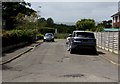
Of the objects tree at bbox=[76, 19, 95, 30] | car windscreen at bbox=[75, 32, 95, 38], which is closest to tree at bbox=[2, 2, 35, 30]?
car windscreen at bbox=[75, 32, 95, 38]

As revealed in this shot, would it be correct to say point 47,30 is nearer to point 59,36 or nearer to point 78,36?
point 59,36

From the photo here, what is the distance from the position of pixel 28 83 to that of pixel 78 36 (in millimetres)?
15804

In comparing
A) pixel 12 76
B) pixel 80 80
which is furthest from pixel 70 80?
pixel 12 76

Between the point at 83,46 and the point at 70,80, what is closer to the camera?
the point at 70,80

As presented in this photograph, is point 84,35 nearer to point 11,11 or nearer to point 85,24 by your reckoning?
point 11,11

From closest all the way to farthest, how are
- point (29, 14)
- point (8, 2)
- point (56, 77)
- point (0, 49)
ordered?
point (56, 77) < point (0, 49) < point (8, 2) < point (29, 14)

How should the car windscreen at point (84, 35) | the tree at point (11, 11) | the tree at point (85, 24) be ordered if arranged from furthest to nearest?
the tree at point (85, 24), the tree at point (11, 11), the car windscreen at point (84, 35)

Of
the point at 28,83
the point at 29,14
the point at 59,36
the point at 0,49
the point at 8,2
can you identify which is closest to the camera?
the point at 28,83

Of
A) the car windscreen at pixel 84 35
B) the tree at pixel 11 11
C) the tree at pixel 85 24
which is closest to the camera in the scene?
the car windscreen at pixel 84 35

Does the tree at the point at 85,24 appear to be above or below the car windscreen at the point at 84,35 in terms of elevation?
above

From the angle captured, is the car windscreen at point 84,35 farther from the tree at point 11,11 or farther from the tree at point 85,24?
the tree at point 85,24

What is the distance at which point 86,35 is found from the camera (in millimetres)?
26562

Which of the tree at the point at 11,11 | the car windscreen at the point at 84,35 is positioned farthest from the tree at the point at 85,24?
the car windscreen at the point at 84,35

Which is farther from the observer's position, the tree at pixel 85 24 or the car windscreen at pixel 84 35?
the tree at pixel 85 24
